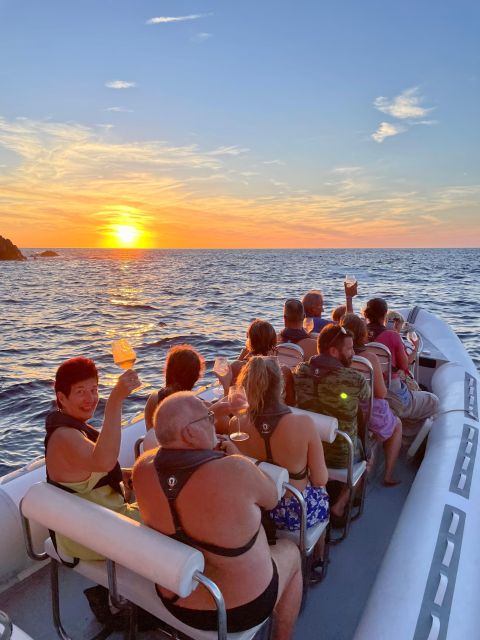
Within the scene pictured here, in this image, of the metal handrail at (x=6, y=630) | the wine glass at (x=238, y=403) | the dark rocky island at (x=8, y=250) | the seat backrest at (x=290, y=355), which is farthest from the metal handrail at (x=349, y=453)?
the dark rocky island at (x=8, y=250)

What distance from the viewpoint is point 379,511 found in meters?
3.77

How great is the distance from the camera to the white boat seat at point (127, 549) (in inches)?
62.1

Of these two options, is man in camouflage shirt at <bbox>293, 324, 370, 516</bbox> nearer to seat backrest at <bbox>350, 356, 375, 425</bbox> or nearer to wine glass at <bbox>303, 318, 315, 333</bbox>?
seat backrest at <bbox>350, 356, 375, 425</bbox>

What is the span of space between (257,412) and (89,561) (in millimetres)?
1059

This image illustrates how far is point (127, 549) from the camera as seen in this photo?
5.49 feet

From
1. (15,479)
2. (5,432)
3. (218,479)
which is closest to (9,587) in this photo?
(15,479)

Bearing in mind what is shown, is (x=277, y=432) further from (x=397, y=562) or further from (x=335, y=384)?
(x=397, y=562)

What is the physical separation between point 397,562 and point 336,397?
0.99 m

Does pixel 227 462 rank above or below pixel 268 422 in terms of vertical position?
above

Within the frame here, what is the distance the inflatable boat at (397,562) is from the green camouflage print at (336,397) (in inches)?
22.0

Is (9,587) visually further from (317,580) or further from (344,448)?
(344,448)

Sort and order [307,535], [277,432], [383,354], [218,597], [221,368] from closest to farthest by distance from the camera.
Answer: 1. [218,597]
2. [277,432]
3. [307,535]
4. [221,368]
5. [383,354]

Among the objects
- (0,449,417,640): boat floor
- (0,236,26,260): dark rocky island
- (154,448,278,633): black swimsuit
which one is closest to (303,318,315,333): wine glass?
(0,449,417,640): boat floor

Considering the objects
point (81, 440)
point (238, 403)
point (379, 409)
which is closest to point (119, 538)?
point (81, 440)
